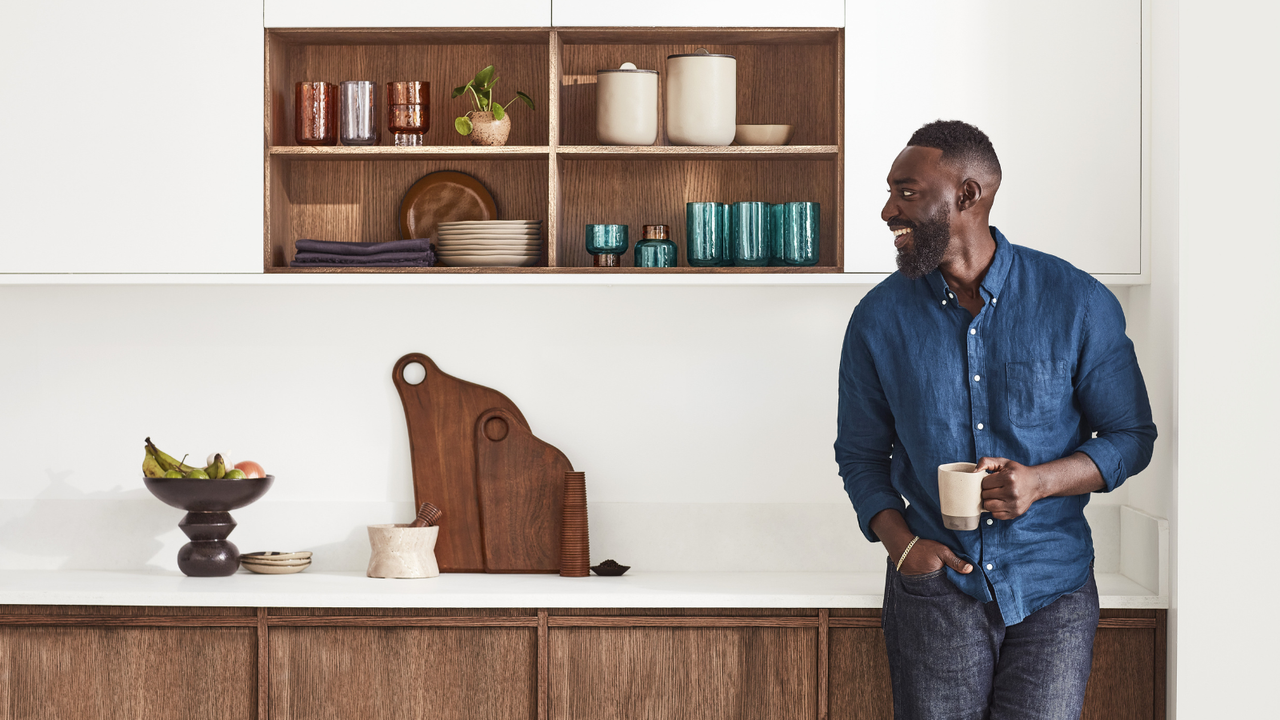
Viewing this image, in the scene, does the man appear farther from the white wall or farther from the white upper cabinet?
the white upper cabinet

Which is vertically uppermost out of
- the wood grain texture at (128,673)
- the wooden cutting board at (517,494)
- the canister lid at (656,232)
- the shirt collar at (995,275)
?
the canister lid at (656,232)

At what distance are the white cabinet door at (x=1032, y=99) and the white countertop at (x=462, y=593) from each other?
715 mm

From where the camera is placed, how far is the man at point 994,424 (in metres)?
1.87

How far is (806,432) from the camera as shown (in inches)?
106

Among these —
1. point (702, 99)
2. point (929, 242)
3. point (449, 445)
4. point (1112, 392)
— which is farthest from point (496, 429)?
point (1112, 392)

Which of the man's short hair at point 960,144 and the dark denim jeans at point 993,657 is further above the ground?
the man's short hair at point 960,144

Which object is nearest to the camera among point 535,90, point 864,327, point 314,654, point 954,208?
point 954,208

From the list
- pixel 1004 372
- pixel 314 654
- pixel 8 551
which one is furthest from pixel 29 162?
pixel 1004 372

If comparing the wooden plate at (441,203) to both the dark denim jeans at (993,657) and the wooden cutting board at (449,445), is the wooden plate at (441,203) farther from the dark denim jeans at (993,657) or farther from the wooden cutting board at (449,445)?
the dark denim jeans at (993,657)

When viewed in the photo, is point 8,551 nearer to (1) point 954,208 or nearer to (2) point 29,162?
(2) point 29,162

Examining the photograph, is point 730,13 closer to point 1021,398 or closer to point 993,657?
point 1021,398

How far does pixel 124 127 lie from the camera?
2.38 meters

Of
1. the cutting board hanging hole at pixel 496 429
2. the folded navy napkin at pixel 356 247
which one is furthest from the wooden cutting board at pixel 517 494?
the folded navy napkin at pixel 356 247

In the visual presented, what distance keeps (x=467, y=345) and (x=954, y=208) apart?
4.32 ft
